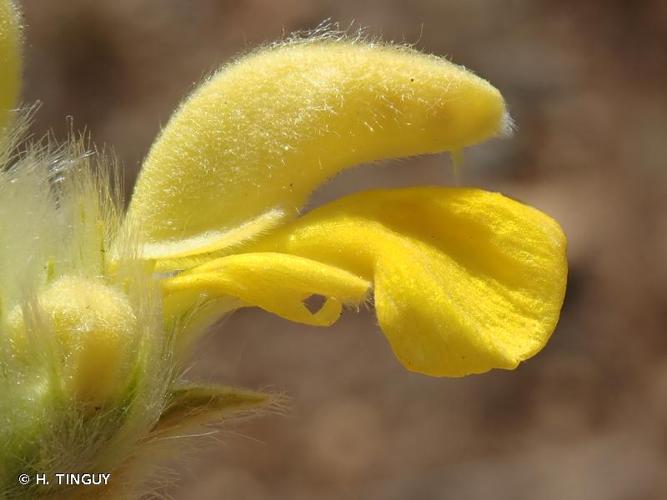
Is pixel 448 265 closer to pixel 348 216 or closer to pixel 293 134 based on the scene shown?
pixel 348 216

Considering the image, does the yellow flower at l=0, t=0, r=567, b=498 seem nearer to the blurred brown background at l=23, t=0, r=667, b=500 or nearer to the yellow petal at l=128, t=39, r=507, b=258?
the yellow petal at l=128, t=39, r=507, b=258

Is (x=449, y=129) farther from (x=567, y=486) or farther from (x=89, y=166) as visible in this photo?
(x=567, y=486)

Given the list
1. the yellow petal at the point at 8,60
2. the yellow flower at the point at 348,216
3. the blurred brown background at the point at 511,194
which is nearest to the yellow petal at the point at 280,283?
the yellow flower at the point at 348,216

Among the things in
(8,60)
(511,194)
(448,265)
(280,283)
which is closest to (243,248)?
(280,283)

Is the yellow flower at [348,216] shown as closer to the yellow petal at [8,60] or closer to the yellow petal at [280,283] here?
the yellow petal at [280,283]

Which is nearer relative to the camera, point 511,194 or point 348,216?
point 348,216

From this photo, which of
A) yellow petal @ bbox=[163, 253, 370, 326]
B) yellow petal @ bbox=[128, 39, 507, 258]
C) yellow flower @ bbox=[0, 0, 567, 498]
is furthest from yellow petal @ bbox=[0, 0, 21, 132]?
yellow petal @ bbox=[163, 253, 370, 326]

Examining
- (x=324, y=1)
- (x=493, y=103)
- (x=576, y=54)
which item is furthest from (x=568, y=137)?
(x=493, y=103)
